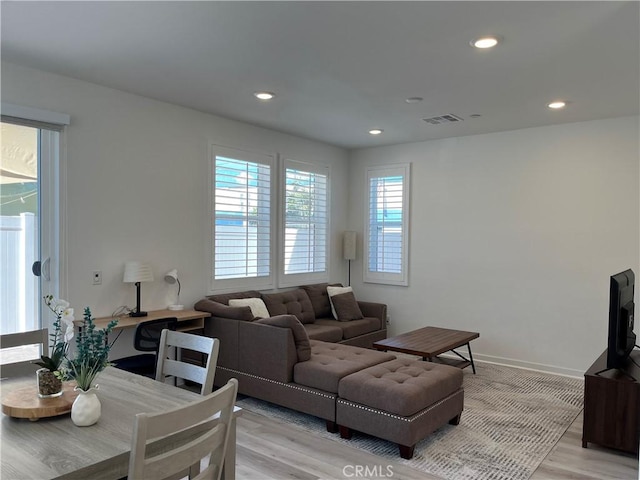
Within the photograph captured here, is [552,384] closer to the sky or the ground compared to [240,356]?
closer to the ground

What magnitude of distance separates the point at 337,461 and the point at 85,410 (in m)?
1.94

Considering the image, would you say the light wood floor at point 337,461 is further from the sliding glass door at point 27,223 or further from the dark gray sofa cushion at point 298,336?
the sliding glass door at point 27,223

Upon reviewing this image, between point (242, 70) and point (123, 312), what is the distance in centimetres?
234

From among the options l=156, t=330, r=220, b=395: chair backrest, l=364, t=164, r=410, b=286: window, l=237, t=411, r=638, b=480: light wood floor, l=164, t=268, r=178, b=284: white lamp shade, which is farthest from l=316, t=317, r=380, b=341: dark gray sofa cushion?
l=156, t=330, r=220, b=395: chair backrest

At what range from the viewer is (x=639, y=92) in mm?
3977

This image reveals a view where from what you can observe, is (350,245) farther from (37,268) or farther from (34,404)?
(34,404)

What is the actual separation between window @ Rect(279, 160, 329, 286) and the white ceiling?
4.44 feet

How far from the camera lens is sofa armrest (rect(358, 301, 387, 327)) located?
20.0 ft

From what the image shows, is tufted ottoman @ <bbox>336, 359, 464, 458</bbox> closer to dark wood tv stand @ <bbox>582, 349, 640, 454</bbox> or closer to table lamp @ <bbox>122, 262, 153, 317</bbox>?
dark wood tv stand @ <bbox>582, 349, 640, 454</bbox>

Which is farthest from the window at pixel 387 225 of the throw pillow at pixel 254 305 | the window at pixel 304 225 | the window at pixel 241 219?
the throw pillow at pixel 254 305

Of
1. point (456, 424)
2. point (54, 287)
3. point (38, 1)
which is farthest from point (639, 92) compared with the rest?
point (54, 287)

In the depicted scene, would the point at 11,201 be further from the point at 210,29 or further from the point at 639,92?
the point at 639,92

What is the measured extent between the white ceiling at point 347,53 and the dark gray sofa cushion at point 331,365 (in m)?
2.28

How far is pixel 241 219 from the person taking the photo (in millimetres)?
5277
